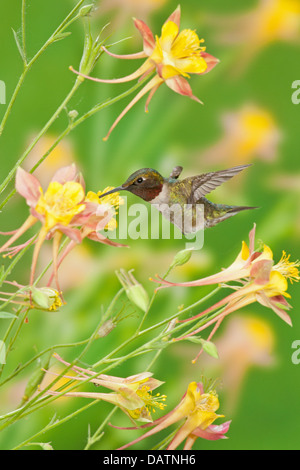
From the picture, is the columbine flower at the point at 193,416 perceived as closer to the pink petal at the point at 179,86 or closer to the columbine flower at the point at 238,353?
the columbine flower at the point at 238,353

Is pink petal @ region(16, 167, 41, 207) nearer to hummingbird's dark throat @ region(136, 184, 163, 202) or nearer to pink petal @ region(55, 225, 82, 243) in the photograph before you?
pink petal @ region(55, 225, 82, 243)

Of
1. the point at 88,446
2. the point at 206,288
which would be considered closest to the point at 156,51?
the point at 206,288

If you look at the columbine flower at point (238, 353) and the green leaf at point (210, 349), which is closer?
the green leaf at point (210, 349)

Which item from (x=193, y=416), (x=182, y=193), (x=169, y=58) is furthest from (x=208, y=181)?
(x=193, y=416)

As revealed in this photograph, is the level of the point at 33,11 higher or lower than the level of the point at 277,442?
higher

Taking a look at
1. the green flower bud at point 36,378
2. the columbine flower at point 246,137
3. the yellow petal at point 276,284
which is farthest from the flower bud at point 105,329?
the columbine flower at point 246,137

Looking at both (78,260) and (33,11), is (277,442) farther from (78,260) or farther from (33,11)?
(33,11)

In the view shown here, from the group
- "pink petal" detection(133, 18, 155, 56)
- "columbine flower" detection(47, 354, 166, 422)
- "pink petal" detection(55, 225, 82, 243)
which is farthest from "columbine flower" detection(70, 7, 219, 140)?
"columbine flower" detection(47, 354, 166, 422)
